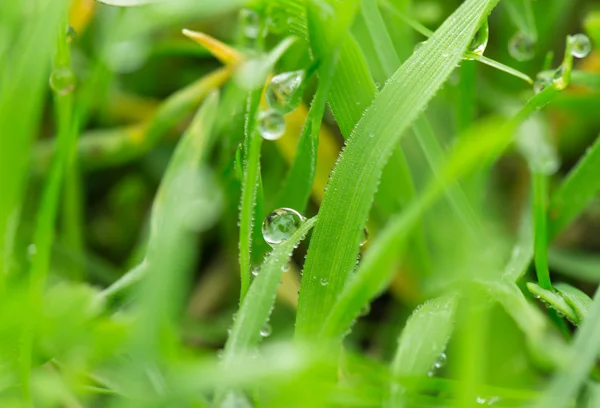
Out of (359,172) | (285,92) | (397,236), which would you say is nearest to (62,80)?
(285,92)

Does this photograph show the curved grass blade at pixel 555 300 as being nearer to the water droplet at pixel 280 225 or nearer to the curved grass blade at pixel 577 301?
the curved grass blade at pixel 577 301

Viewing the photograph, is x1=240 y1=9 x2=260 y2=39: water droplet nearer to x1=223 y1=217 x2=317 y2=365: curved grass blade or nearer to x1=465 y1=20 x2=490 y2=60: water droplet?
x1=465 y1=20 x2=490 y2=60: water droplet

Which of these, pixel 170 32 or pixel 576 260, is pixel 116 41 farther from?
pixel 576 260

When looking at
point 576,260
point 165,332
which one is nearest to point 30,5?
point 165,332

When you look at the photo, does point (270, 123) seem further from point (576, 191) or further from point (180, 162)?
point (576, 191)

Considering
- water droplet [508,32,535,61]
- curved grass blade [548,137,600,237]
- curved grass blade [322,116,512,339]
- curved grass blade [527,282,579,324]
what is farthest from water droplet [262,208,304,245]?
water droplet [508,32,535,61]
